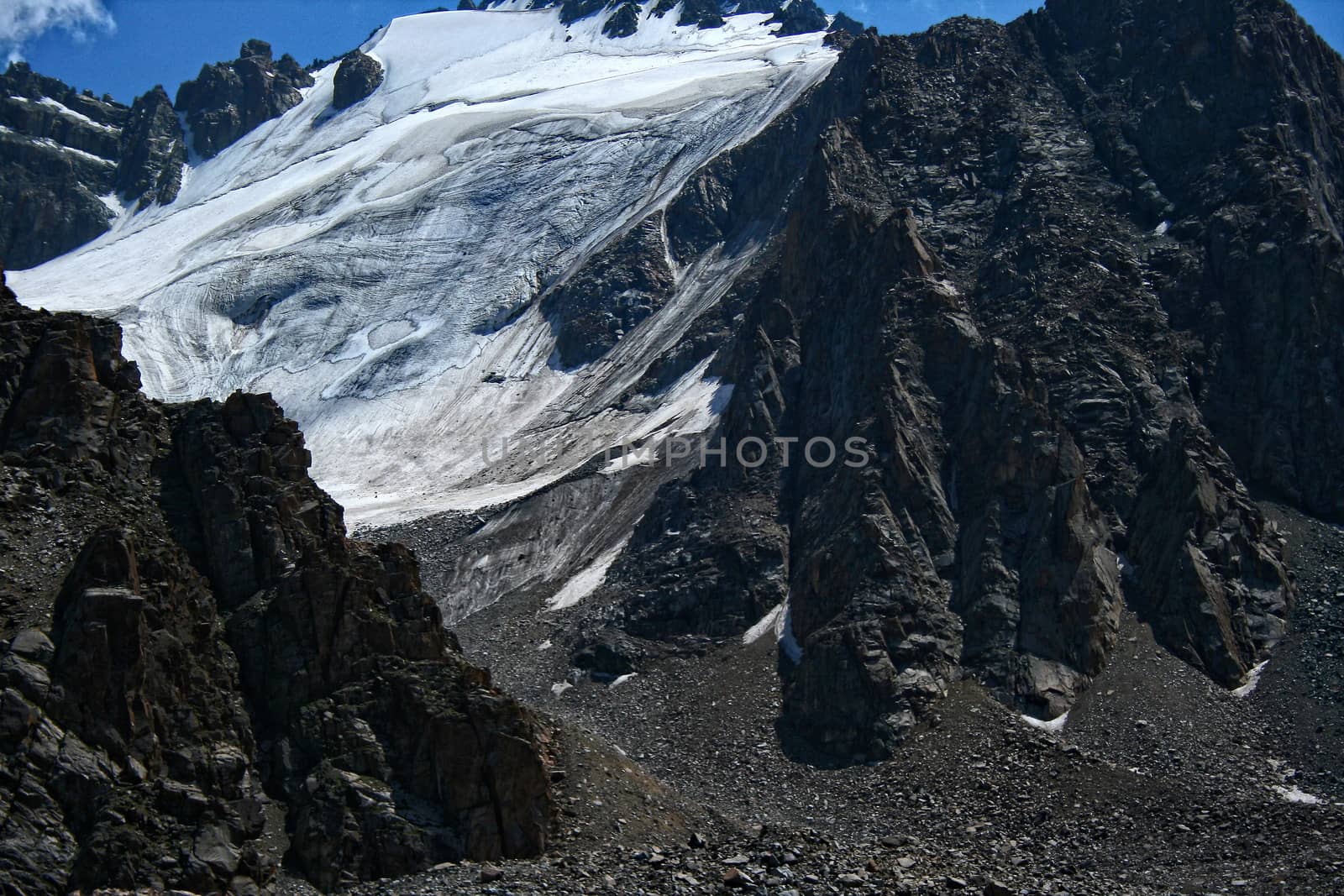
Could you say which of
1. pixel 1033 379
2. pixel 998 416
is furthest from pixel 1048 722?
pixel 1033 379

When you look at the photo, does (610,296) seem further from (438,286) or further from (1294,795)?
(1294,795)

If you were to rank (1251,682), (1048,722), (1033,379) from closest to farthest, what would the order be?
(1048,722) < (1251,682) < (1033,379)

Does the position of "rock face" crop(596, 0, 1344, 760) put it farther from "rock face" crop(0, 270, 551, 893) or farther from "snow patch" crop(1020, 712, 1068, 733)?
"rock face" crop(0, 270, 551, 893)

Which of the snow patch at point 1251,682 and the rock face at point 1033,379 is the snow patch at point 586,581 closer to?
the rock face at point 1033,379

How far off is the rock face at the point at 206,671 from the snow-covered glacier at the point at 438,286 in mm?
61881

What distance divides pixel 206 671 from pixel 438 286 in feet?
389

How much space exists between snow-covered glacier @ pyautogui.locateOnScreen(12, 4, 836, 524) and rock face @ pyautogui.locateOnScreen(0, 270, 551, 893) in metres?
61.9

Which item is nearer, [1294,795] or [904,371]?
[1294,795]

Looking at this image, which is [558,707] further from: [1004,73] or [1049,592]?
[1004,73]

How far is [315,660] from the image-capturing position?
46.1 m

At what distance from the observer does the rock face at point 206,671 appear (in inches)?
1490

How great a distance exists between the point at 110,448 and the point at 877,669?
37262 mm

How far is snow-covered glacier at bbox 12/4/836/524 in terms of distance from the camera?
12912 cm

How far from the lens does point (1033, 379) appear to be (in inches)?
3337
